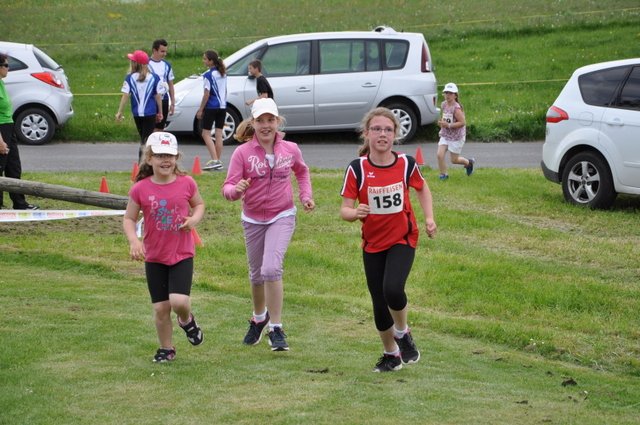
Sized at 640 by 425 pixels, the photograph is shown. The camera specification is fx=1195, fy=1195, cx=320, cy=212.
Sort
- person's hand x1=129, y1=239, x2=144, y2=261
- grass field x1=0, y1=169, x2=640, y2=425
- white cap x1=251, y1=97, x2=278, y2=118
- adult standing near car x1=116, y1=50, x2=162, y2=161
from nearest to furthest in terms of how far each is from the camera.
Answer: grass field x1=0, y1=169, x2=640, y2=425 → person's hand x1=129, y1=239, x2=144, y2=261 → white cap x1=251, y1=97, x2=278, y2=118 → adult standing near car x1=116, y1=50, x2=162, y2=161

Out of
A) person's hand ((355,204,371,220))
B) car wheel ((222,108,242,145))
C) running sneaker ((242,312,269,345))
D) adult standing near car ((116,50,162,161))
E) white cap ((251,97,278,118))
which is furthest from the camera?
car wheel ((222,108,242,145))

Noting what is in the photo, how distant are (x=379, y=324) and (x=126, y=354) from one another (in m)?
1.82

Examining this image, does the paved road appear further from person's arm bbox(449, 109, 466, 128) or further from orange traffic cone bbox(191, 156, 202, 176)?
person's arm bbox(449, 109, 466, 128)

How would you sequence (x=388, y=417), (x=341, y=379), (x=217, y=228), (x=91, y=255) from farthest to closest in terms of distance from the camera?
(x=217, y=228)
(x=91, y=255)
(x=341, y=379)
(x=388, y=417)

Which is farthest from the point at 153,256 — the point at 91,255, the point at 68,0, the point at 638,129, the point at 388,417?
the point at 68,0

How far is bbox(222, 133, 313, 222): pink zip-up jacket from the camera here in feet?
28.1

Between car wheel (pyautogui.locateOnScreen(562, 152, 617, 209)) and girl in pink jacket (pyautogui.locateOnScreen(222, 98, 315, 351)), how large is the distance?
7.26 meters

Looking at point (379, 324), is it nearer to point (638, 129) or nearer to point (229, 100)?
point (638, 129)

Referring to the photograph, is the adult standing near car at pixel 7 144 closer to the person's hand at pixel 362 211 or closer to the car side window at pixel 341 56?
the person's hand at pixel 362 211

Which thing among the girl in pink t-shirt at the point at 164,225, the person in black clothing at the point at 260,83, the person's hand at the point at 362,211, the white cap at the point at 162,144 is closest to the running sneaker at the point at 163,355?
the girl in pink t-shirt at the point at 164,225

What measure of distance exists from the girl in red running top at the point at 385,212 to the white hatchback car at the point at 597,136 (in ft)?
24.3

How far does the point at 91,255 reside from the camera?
12695 mm

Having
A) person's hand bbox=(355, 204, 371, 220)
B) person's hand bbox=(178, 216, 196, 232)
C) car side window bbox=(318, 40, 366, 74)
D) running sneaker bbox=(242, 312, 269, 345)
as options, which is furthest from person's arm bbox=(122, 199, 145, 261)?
car side window bbox=(318, 40, 366, 74)

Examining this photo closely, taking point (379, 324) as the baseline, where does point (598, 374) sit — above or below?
below
